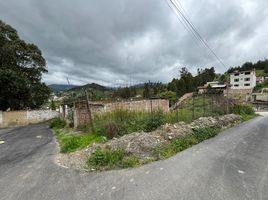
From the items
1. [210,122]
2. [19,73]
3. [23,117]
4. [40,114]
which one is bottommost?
[23,117]

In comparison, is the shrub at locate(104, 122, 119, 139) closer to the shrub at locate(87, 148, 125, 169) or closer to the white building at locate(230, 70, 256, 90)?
the shrub at locate(87, 148, 125, 169)

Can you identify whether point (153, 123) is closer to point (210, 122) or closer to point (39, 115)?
point (210, 122)

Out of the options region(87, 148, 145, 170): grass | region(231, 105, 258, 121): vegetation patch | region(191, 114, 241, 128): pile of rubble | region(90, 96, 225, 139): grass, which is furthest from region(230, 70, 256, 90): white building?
region(87, 148, 145, 170): grass

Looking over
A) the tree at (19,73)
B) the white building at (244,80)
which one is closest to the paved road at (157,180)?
the tree at (19,73)

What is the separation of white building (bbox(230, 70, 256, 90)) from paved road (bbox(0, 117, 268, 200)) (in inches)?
2757

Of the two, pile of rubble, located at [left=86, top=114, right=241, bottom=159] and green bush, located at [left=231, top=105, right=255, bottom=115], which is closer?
pile of rubble, located at [left=86, top=114, right=241, bottom=159]

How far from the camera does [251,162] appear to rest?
5.21 meters

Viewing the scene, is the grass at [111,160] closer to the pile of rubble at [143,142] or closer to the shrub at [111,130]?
the pile of rubble at [143,142]

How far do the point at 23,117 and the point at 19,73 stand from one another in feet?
16.3

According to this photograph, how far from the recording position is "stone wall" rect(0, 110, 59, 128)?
69.5 ft

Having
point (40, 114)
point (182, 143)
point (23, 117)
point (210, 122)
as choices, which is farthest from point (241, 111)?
point (23, 117)

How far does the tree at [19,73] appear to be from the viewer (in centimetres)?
2086

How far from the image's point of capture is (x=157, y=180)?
4.16 m

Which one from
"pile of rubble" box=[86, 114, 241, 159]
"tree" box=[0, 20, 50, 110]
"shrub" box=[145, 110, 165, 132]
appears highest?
"tree" box=[0, 20, 50, 110]
